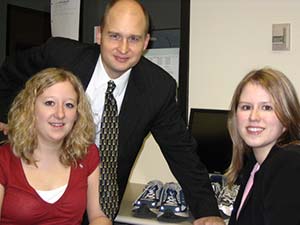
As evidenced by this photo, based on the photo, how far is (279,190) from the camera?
3.90 feet

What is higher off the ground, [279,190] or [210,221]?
[279,190]

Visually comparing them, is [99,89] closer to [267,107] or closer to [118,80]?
[118,80]

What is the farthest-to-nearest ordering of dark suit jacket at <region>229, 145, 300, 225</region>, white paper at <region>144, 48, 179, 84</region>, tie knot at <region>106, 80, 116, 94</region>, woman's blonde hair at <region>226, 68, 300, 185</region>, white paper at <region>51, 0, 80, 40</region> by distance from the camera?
white paper at <region>51, 0, 80, 40</region>
white paper at <region>144, 48, 179, 84</region>
tie knot at <region>106, 80, 116, 94</region>
woman's blonde hair at <region>226, 68, 300, 185</region>
dark suit jacket at <region>229, 145, 300, 225</region>

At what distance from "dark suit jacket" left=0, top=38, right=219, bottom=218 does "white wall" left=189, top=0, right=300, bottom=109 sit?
495mm

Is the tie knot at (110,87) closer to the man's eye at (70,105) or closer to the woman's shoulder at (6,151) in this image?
the man's eye at (70,105)

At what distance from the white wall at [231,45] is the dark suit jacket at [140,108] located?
50 centimetres

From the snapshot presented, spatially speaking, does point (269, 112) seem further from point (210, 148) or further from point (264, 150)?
point (210, 148)

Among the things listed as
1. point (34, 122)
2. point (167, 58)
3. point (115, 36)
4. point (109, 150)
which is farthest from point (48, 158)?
point (167, 58)

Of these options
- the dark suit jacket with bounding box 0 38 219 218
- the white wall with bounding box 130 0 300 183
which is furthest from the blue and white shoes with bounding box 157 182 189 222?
the white wall with bounding box 130 0 300 183

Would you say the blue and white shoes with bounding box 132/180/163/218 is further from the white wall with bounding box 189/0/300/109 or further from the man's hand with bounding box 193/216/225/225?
the white wall with bounding box 189/0/300/109

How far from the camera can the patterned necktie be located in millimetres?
1837

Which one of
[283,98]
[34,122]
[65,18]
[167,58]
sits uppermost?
[65,18]

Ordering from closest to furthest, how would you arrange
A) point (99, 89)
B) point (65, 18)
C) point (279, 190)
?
point (279, 190), point (99, 89), point (65, 18)

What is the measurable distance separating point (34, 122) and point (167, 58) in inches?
42.8
